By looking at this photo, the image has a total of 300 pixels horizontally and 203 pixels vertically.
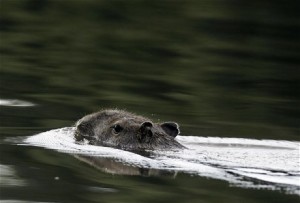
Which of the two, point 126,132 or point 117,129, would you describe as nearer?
point 126,132

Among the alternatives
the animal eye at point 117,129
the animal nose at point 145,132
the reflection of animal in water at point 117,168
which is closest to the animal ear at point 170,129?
the animal nose at point 145,132

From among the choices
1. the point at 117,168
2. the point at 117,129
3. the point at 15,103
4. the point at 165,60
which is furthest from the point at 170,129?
the point at 165,60

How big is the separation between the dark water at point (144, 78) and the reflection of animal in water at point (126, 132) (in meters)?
0.75

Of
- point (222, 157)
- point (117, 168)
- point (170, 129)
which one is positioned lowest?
point (117, 168)

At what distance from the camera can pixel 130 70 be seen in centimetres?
2050

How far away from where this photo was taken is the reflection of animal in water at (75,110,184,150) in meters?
12.5

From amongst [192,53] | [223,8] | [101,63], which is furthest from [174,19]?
[101,63]

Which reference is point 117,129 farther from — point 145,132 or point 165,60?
point 165,60

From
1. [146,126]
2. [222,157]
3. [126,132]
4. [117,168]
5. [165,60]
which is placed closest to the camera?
[117,168]

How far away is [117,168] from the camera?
1127 cm

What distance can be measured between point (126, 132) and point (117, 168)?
1.67 m

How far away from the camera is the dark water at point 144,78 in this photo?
1034cm

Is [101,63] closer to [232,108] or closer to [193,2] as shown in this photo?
[232,108]

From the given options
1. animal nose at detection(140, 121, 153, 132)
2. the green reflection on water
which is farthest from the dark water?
→ animal nose at detection(140, 121, 153, 132)
